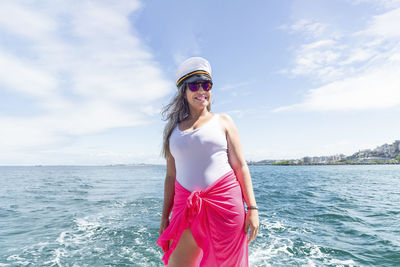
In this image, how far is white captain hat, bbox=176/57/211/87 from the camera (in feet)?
6.60

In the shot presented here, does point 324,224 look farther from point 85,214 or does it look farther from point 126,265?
point 85,214

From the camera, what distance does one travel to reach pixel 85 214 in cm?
1051

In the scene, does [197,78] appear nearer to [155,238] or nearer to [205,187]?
[205,187]

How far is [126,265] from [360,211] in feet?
34.9

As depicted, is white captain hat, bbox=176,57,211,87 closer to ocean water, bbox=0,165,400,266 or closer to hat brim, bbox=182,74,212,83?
hat brim, bbox=182,74,212,83

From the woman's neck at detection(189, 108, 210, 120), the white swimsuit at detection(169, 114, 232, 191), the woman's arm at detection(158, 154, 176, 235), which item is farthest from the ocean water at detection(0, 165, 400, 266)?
the woman's neck at detection(189, 108, 210, 120)

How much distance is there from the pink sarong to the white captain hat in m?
0.91

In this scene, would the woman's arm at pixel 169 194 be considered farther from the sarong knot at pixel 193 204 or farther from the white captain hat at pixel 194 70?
the white captain hat at pixel 194 70

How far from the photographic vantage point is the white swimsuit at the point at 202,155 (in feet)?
6.23

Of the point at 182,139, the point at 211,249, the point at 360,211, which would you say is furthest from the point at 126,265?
the point at 360,211

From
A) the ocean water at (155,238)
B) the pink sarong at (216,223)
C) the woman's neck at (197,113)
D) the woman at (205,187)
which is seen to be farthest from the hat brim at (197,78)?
the ocean water at (155,238)

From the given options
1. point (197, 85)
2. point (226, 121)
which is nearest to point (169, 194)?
point (226, 121)

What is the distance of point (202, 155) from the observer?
191 cm

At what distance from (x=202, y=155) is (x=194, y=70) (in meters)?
0.76
